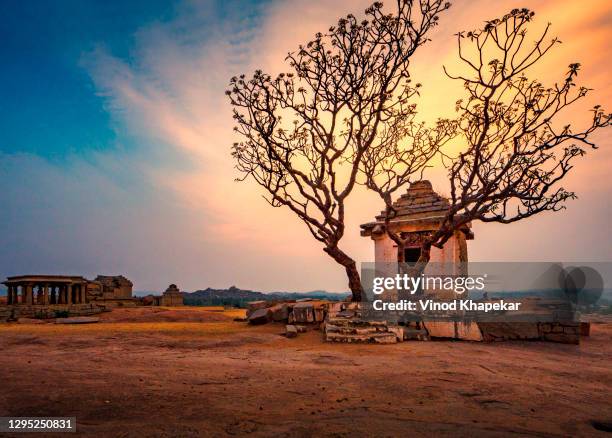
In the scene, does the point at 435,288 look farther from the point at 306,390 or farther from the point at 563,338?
the point at 306,390

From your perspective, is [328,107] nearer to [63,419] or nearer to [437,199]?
[437,199]

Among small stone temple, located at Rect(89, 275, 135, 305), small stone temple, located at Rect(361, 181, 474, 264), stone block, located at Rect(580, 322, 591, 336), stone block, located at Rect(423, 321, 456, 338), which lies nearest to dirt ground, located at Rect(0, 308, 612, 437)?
stone block, located at Rect(423, 321, 456, 338)

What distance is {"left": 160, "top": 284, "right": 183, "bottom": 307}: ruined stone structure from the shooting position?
122 ft

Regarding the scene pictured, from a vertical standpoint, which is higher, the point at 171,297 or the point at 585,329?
the point at 585,329

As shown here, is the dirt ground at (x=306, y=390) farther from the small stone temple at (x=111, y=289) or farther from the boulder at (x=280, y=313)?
the small stone temple at (x=111, y=289)

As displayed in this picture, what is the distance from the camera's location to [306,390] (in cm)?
489

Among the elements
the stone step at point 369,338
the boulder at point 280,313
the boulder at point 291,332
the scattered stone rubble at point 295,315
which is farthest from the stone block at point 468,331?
the boulder at point 280,313

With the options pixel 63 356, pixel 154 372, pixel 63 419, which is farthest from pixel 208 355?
pixel 63 419

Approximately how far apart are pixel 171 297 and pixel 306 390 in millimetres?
36255

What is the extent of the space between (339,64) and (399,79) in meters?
2.30

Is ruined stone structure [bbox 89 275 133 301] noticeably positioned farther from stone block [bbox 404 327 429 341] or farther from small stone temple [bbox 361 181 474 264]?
stone block [bbox 404 327 429 341]

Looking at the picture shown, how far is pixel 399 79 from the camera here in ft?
43.8

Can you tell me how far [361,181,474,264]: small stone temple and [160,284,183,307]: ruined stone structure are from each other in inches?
1060

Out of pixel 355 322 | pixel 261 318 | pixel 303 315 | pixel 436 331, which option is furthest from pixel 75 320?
pixel 436 331
